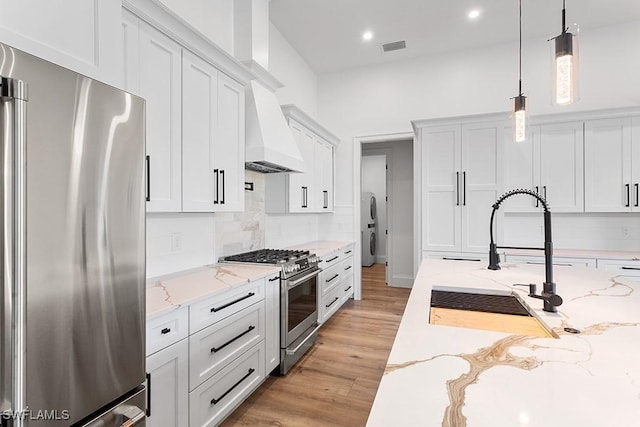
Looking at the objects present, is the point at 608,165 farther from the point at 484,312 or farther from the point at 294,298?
the point at 294,298

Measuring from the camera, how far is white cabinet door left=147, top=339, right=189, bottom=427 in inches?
57.7

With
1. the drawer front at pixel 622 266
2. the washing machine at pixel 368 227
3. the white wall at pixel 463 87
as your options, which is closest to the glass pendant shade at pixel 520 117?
the white wall at pixel 463 87

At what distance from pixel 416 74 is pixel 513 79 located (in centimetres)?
124

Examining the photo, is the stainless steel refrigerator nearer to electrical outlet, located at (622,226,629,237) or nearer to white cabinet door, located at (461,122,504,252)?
white cabinet door, located at (461,122,504,252)

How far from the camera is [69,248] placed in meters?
0.93

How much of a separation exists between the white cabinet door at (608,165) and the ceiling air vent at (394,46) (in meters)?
2.36

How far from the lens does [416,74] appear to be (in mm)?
4676

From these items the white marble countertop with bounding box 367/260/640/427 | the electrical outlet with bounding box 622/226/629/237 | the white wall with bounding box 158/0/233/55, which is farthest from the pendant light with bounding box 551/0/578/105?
the electrical outlet with bounding box 622/226/629/237

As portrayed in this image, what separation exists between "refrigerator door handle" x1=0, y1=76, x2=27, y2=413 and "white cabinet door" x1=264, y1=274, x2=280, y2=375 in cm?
163

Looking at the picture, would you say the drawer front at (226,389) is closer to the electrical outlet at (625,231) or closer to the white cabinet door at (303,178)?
the white cabinet door at (303,178)

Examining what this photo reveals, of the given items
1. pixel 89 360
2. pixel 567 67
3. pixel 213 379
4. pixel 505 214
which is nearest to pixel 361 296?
pixel 505 214

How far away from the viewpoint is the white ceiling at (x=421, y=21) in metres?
3.46

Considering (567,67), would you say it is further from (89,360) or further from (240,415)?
(240,415)

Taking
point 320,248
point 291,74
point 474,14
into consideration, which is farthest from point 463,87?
point 320,248
